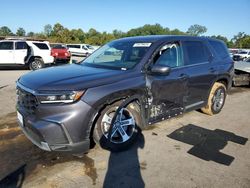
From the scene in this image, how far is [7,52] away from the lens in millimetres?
15820

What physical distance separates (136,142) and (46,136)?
1728 millimetres

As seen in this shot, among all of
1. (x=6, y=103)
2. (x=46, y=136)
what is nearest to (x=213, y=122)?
(x=46, y=136)

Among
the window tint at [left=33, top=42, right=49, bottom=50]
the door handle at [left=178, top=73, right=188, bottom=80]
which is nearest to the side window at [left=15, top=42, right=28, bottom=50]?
the window tint at [left=33, top=42, right=49, bottom=50]

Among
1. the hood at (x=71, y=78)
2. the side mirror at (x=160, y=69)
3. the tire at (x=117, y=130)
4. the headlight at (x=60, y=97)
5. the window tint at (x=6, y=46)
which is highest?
the window tint at (x=6, y=46)

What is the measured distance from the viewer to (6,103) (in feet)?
24.6

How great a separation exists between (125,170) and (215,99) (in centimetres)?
368

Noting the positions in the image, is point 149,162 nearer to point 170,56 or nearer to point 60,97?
point 60,97

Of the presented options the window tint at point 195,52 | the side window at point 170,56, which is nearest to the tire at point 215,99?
the window tint at point 195,52

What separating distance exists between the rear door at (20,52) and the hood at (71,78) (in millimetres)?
12465

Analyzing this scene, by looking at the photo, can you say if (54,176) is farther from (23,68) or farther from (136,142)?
(23,68)

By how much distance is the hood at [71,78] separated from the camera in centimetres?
373

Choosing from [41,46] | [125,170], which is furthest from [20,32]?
[125,170]

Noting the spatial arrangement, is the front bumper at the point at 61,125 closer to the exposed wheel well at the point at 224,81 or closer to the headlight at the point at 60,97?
the headlight at the point at 60,97

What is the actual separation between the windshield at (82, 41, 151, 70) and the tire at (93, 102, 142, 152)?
0.73m
